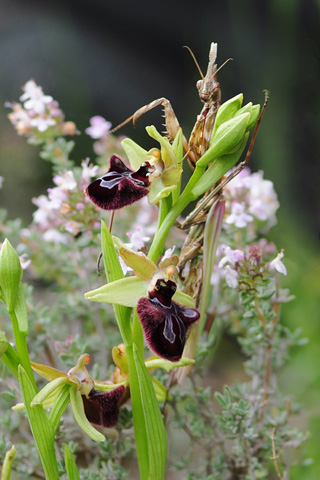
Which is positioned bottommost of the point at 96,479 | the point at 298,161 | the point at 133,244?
the point at 96,479

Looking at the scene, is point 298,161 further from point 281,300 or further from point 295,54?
point 281,300

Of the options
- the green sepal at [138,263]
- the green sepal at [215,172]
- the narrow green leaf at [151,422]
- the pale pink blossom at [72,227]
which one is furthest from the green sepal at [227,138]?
the pale pink blossom at [72,227]

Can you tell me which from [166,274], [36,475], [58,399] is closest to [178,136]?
[166,274]

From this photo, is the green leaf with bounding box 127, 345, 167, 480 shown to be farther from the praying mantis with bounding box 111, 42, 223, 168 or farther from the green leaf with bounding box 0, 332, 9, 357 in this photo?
the praying mantis with bounding box 111, 42, 223, 168

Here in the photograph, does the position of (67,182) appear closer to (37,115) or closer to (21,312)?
(37,115)

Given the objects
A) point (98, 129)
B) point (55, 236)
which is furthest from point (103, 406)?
point (98, 129)

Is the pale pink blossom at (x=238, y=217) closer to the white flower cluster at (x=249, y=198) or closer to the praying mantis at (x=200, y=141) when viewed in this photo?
the white flower cluster at (x=249, y=198)
